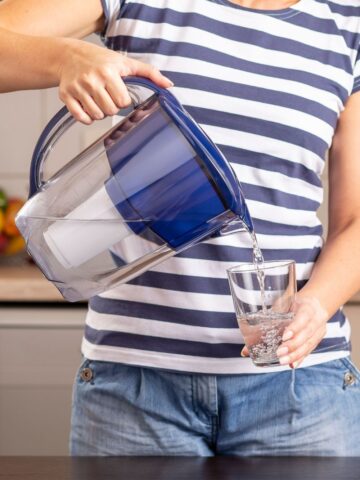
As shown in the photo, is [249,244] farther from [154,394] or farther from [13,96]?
[13,96]

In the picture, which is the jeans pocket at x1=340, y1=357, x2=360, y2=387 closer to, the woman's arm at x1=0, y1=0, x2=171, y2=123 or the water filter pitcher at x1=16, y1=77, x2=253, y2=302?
the water filter pitcher at x1=16, y1=77, x2=253, y2=302

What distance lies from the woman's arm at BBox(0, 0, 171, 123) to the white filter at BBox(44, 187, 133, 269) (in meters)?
0.08

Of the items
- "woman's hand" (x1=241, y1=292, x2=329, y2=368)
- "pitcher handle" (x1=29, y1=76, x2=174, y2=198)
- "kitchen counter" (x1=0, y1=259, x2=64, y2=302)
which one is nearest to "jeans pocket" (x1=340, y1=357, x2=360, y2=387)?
"woman's hand" (x1=241, y1=292, x2=329, y2=368)

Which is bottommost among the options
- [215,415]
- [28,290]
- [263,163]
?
[28,290]

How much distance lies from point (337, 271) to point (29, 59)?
0.44 meters

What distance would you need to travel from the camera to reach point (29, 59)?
0.96 meters

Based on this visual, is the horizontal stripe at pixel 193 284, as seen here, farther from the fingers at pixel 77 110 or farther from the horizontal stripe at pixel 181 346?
the fingers at pixel 77 110

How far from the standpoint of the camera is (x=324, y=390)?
3.78 feet

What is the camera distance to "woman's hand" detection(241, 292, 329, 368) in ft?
3.23

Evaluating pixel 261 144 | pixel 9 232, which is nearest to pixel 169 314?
pixel 261 144

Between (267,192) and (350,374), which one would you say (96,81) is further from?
(350,374)

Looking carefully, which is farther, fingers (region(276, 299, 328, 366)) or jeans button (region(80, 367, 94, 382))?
jeans button (region(80, 367, 94, 382))

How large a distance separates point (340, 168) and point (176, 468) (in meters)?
0.48

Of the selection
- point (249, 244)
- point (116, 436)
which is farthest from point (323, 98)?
point (116, 436)
